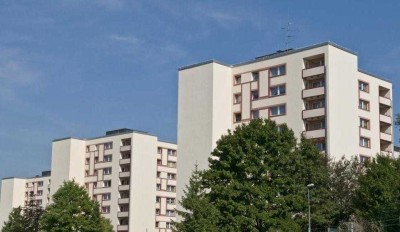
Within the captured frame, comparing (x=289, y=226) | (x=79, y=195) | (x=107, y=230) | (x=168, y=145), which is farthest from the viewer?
(x=168, y=145)

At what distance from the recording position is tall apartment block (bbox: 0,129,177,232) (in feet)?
423

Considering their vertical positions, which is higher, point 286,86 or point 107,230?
point 286,86

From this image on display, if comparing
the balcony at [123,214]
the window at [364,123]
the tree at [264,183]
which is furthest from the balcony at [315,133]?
the balcony at [123,214]

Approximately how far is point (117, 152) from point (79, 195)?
139 feet

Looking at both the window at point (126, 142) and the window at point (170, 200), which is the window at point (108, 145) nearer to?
the window at point (126, 142)

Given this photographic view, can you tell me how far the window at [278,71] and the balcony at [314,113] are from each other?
6.61 m

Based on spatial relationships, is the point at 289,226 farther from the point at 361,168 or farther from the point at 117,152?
the point at 117,152

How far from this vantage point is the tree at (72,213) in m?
86.6

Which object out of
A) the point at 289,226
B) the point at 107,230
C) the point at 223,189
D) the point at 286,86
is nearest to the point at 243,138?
the point at 223,189

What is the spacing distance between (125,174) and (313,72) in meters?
50.2

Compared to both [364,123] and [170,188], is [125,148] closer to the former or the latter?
[170,188]

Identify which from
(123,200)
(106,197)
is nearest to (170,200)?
(123,200)

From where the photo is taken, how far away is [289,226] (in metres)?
67.6

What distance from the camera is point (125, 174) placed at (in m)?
130
